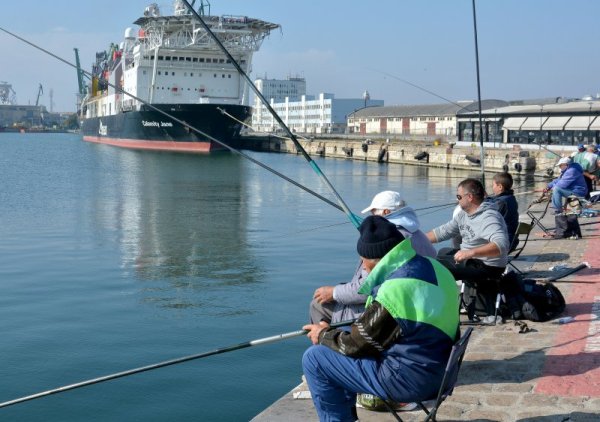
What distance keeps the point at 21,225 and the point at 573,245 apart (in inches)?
506


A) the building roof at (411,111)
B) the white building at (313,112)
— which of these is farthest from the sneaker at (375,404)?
the white building at (313,112)

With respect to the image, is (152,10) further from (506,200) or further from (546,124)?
(506,200)

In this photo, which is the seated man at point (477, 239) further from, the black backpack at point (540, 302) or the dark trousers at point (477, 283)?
the black backpack at point (540, 302)

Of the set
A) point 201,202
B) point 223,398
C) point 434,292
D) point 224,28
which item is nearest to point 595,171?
point 201,202

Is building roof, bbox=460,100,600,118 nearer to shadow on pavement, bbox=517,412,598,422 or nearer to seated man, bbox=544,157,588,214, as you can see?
seated man, bbox=544,157,588,214

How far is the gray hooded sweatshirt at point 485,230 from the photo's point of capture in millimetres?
6379

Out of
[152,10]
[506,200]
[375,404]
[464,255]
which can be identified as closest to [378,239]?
[375,404]

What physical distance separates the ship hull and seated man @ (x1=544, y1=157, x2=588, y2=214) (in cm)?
4104

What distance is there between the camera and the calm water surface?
258 inches

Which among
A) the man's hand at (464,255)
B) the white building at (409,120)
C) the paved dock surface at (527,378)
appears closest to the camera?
the paved dock surface at (527,378)

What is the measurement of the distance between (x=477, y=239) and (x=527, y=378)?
1.83m

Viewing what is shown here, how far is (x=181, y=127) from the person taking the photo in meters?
57.8

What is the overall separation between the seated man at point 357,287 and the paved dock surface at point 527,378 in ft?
1.78

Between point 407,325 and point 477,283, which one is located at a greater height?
point 407,325
